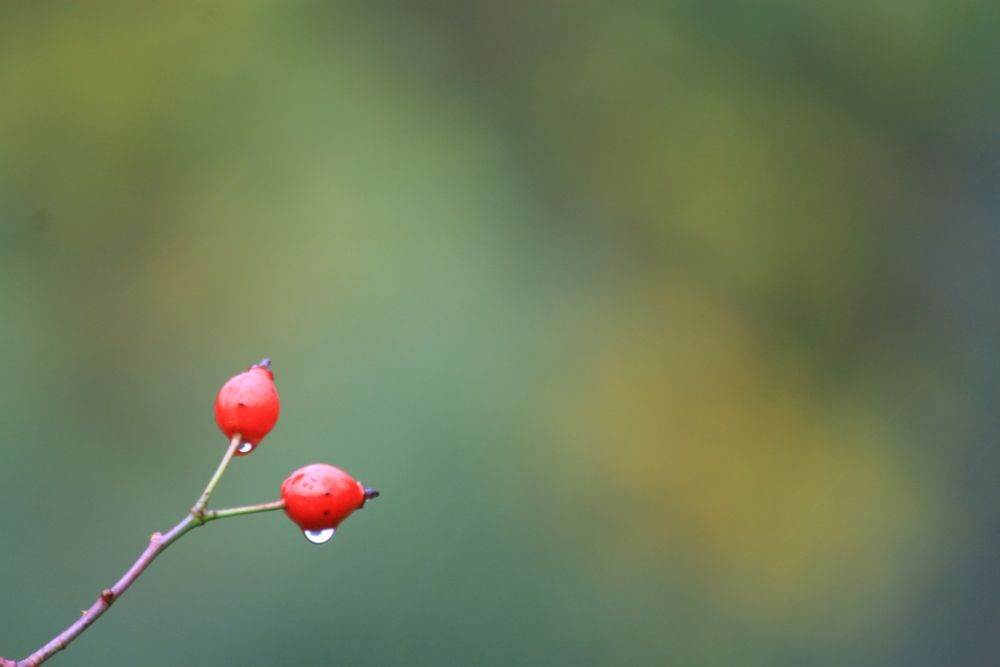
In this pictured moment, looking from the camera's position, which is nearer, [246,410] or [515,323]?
[246,410]

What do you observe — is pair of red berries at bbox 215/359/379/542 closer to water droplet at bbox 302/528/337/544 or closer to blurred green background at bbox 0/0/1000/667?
water droplet at bbox 302/528/337/544

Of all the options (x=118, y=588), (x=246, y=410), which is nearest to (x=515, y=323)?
(x=246, y=410)

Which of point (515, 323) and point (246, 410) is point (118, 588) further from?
point (515, 323)

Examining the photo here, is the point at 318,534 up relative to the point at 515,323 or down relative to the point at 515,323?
down

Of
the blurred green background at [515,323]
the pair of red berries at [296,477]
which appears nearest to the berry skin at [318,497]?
the pair of red berries at [296,477]

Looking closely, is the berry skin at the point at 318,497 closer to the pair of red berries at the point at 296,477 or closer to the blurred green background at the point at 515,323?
the pair of red berries at the point at 296,477

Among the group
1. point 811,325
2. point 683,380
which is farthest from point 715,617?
point 811,325
